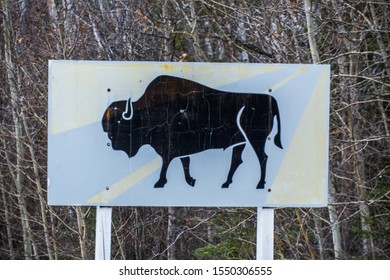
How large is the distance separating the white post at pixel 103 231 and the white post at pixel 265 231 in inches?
31.9

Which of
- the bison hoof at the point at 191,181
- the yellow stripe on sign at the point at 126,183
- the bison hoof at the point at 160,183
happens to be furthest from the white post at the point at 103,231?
the bison hoof at the point at 191,181

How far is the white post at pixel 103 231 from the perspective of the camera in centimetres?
429

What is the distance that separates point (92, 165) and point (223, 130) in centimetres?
73

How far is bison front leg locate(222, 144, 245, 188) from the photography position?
4.32 metres

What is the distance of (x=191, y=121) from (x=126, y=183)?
0.48m

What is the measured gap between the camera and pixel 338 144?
830 centimetres

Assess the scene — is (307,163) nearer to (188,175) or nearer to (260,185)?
(260,185)

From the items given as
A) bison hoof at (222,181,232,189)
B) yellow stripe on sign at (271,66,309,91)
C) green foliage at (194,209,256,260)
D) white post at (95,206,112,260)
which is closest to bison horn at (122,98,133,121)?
white post at (95,206,112,260)

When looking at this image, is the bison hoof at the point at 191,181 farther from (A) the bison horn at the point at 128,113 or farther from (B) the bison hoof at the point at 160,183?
(A) the bison horn at the point at 128,113

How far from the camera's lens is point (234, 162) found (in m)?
4.34

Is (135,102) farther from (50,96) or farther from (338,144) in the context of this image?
(338,144)

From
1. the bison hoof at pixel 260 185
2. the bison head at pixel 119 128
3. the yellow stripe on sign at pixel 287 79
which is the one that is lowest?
the bison hoof at pixel 260 185
